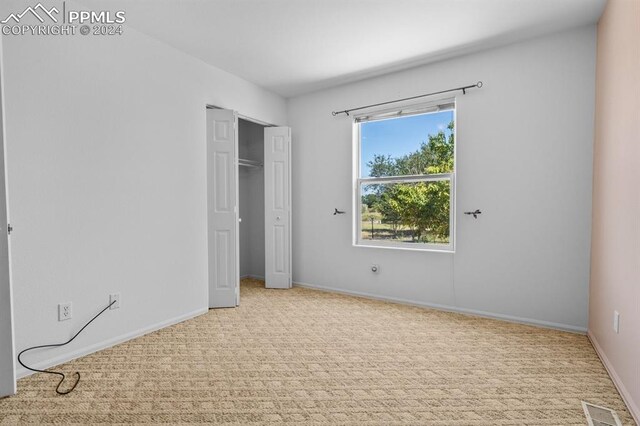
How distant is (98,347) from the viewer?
2674 mm

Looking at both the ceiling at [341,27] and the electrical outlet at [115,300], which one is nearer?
the ceiling at [341,27]

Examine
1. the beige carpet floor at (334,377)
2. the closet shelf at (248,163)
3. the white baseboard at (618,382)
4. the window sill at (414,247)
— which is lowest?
the beige carpet floor at (334,377)

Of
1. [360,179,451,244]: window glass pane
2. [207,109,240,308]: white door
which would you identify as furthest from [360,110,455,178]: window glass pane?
[207,109,240,308]: white door

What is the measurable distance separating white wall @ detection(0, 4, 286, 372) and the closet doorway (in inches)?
6.8

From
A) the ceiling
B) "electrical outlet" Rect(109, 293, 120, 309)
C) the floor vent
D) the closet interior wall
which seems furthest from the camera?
the closet interior wall

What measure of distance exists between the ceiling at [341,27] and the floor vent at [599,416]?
110 inches

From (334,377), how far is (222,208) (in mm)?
2268

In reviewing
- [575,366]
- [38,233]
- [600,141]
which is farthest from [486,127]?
[38,233]

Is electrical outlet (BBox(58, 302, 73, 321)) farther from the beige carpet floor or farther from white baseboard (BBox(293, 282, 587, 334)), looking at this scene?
white baseboard (BBox(293, 282, 587, 334))

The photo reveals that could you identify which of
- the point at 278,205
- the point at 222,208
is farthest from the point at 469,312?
the point at 222,208

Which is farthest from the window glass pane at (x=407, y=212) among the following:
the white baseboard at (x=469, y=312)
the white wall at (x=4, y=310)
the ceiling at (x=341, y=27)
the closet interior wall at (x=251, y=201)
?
the white wall at (x=4, y=310)

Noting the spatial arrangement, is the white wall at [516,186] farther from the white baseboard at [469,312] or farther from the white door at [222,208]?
the white door at [222,208]

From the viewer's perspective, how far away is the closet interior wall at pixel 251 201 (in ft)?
17.8

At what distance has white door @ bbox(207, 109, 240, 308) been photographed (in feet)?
12.3
